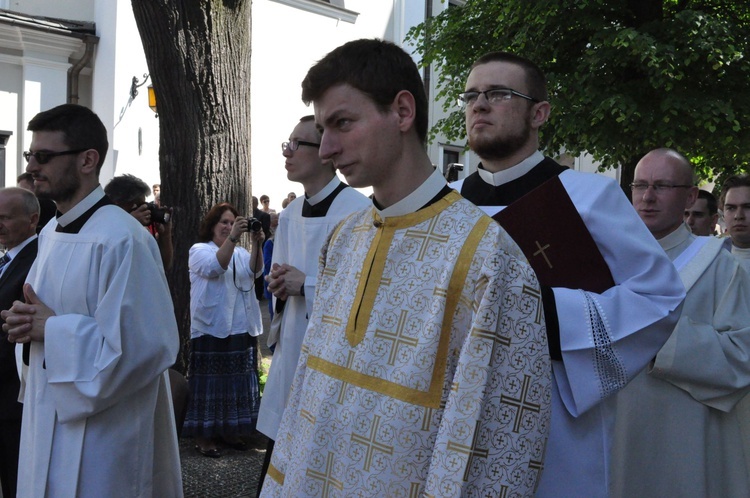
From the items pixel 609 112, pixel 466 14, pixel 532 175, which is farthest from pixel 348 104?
pixel 466 14

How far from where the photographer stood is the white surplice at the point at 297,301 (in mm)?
3820

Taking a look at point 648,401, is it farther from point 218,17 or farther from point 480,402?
point 218,17

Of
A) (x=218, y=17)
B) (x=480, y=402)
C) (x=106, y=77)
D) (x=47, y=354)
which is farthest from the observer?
(x=106, y=77)

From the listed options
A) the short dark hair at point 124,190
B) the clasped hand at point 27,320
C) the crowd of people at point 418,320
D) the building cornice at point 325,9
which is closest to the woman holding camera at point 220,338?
the short dark hair at point 124,190

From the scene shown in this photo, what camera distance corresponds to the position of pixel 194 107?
6.38 metres

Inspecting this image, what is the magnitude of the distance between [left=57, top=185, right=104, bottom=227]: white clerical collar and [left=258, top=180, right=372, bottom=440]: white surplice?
107 cm

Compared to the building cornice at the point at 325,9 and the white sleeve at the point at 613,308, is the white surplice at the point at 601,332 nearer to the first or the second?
the white sleeve at the point at 613,308

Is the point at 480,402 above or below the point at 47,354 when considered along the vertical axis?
above

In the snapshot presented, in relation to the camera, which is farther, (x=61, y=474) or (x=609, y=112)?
(x=609, y=112)

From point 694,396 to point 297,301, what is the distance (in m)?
1.93

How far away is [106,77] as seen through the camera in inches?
566

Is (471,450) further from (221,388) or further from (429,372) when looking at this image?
(221,388)

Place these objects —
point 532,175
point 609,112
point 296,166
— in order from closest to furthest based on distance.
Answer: point 532,175 → point 296,166 → point 609,112

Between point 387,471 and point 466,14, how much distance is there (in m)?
11.3
